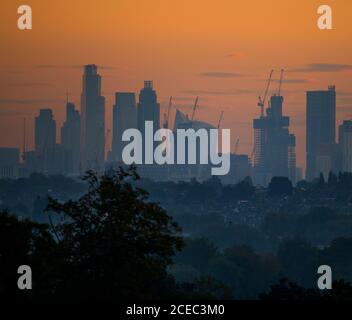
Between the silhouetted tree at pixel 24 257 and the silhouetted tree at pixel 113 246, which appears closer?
the silhouetted tree at pixel 113 246

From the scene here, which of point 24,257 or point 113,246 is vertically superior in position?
point 24,257

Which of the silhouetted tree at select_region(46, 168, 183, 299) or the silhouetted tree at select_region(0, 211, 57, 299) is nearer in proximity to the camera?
the silhouetted tree at select_region(46, 168, 183, 299)

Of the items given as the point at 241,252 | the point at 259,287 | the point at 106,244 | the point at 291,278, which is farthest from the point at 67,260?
the point at 241,252

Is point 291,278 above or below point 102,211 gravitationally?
above

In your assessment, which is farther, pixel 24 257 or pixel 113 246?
pixel 24 257

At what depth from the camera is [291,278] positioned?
146 m

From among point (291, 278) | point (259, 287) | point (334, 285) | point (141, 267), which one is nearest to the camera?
point (141, 267)

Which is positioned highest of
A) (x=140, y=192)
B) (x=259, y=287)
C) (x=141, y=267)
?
(x=259, y=287)

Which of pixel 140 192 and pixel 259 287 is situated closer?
pixel 140 192
